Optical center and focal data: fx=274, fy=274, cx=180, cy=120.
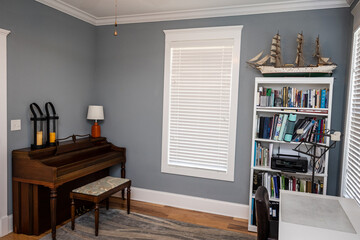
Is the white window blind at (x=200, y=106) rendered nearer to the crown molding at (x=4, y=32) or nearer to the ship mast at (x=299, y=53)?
the ship mast at (x=299, y=53)

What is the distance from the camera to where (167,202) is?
151 inches

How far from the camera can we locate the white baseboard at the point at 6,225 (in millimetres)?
2855

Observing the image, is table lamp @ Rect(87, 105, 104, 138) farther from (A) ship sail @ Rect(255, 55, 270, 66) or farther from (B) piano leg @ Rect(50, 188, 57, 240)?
(A) ship sail @ Rect(255, 55, 270, 66)

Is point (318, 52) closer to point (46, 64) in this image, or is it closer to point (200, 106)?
point (200, 106)

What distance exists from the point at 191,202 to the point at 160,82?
169 centimetres

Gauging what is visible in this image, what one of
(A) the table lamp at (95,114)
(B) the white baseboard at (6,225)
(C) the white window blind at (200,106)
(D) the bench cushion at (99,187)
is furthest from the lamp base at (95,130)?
(B) the white baseboard at (6,225)

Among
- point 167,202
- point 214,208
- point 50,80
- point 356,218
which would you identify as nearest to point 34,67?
point 50,80

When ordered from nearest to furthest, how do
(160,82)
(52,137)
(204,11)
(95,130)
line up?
(52,137) < (204,11) < (160,82) < (95,130)

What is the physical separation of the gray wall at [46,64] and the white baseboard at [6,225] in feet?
0.26

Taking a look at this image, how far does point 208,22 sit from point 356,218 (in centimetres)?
271

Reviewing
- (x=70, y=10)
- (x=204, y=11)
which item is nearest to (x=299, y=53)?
(x=204, y=11)

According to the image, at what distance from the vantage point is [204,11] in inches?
137

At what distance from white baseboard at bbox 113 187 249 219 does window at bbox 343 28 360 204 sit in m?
1.25

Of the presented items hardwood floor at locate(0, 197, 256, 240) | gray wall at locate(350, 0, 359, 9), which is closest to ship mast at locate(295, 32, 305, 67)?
gray wall at locate(350, 0, 359, 9)
